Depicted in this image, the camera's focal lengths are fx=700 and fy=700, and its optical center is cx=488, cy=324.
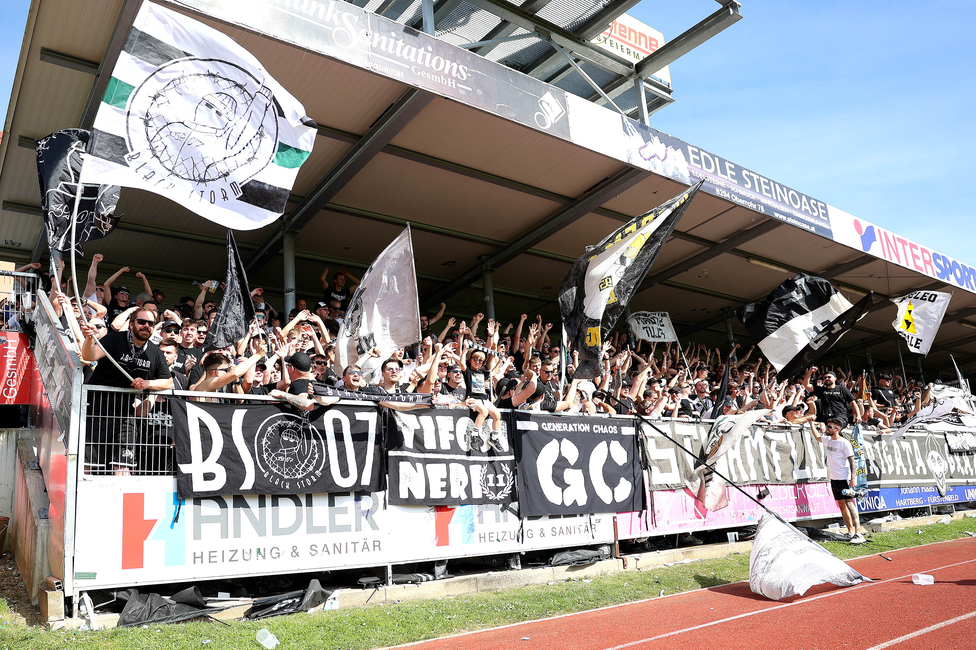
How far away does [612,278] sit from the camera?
942 centimetres

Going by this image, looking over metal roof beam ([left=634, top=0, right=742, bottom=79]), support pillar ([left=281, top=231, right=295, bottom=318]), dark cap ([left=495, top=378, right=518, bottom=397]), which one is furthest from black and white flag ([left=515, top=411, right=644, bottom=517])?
metal roof beam ([left=634, top=0, right=742, bottom=79])

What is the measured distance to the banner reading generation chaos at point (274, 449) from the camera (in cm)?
651

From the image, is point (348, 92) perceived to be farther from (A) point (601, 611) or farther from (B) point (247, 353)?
(A) point (601, 611)

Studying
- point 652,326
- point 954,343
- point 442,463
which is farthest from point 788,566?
point 954,343

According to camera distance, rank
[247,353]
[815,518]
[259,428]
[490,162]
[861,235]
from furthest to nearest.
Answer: [861,235]
[815,518]
[490,162]
[247,353]
[259,428]

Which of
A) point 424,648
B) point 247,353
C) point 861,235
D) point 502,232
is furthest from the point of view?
point 861,235

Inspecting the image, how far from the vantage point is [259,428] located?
6.92 metres

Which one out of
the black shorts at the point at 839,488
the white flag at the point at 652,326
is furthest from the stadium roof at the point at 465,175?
the black shorts at the point at 839,488

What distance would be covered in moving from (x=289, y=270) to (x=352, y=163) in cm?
246

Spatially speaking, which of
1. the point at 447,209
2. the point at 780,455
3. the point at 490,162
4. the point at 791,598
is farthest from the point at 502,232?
the point at 791,598

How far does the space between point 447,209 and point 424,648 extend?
916 cm

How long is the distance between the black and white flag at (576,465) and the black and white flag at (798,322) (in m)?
4.95

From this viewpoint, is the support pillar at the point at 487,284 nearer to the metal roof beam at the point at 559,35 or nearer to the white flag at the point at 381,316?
the metal roof beam at the point at 559,35

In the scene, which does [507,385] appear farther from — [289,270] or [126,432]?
[289,270]
